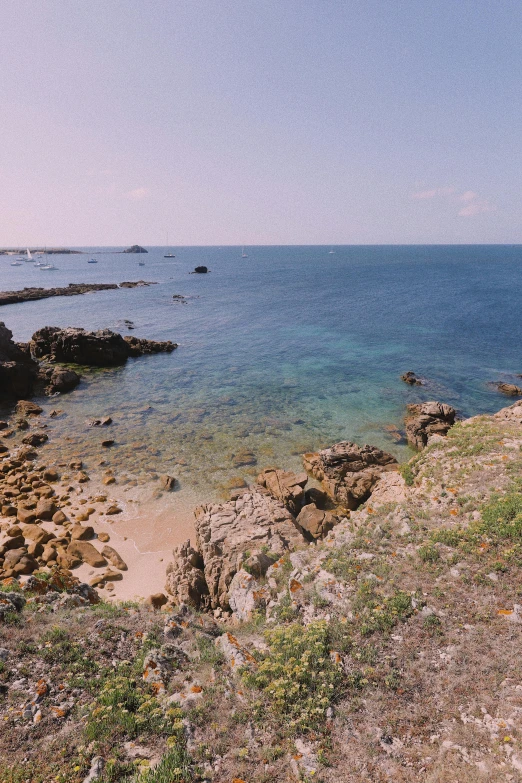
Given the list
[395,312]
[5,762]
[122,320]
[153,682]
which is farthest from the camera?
[395,312]

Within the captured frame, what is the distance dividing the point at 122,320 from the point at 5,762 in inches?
2822

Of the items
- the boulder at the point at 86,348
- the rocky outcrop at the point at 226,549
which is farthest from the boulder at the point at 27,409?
the rocky outcrop at the point at 226,549

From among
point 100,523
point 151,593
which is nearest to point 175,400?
point 100,523

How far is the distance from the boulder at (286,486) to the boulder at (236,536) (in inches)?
95.7

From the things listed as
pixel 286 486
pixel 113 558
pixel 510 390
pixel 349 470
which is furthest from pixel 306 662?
pixel 510 390

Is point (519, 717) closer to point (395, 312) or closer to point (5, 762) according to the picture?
point (5, 762)

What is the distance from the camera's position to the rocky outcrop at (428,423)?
27.2m

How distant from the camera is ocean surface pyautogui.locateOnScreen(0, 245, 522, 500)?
28.8 m

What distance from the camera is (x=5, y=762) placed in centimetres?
675

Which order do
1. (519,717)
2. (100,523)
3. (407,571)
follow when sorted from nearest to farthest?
(519,717) < (407,571) < (100,523)

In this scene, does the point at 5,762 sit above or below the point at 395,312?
below

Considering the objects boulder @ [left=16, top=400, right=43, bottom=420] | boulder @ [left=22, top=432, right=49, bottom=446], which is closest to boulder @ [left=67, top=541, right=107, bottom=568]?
boulder @ [left=22, top=432, right=49, bottom=446]

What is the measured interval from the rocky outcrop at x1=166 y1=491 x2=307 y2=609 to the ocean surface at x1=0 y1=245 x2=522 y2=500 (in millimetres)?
5785

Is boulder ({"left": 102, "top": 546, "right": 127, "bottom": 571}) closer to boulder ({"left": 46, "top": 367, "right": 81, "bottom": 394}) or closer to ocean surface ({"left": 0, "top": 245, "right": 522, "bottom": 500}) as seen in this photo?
ocean surface ({"left": 0, "top": 245, "right": 522, "bottom": 500})
